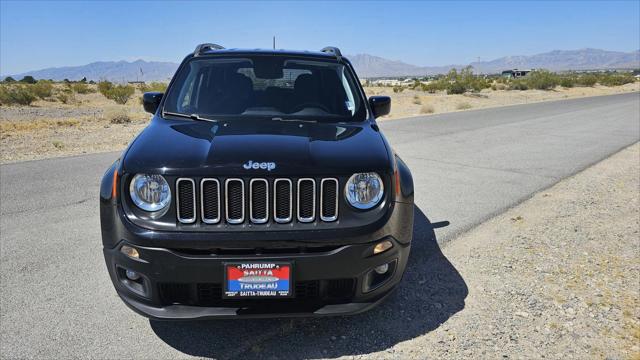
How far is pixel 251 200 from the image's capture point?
252 cm

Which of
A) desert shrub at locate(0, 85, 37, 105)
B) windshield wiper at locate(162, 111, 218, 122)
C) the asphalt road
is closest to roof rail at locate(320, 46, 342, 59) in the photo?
windshield wiper at locate(162, 111, 218, 122)

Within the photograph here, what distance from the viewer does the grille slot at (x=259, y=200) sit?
2533 millimetres

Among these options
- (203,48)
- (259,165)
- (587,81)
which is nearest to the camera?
(259,165)

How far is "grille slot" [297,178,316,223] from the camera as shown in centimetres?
256

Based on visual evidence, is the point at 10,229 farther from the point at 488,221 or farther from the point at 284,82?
the point at 488,221

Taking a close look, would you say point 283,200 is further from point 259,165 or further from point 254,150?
point 254,150

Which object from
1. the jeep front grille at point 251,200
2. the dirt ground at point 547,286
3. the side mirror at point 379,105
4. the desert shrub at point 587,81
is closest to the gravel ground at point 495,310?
the dirt ground at point 547,286

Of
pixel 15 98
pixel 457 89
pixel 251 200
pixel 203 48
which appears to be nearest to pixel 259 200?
pixel 251 200

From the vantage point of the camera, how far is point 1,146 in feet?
34.8

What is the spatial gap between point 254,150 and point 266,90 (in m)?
1.36

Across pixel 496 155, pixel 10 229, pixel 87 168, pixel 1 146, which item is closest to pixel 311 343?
pixel 10 229

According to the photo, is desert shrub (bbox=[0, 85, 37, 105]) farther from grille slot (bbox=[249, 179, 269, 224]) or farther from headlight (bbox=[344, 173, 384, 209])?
headlight (bbox=[344, 173, 384, 209])

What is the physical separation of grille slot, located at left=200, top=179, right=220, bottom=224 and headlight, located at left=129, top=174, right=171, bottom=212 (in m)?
0.22

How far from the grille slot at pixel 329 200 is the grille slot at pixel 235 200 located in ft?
1.48
